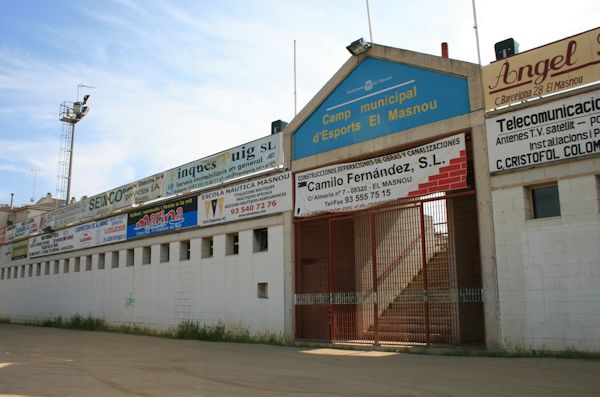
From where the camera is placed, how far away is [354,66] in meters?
16.3

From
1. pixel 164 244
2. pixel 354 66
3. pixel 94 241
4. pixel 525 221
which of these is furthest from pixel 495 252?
pixel 94 241

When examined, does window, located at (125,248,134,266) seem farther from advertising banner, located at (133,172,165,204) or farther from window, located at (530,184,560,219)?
window, located at (530,184,560,219)

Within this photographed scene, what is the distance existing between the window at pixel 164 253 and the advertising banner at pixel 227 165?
2234 mm

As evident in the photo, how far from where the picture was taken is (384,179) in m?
14.9

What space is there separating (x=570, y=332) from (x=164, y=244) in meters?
16.9

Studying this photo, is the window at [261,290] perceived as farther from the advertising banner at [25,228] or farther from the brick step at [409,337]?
the advertising banner at [25,228]

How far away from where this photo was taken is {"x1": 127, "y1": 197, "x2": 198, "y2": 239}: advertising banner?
21953 mm

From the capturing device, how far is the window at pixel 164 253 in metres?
23.4

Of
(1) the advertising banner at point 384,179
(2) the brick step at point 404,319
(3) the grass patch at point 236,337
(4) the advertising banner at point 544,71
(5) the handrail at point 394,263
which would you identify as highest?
(4) the advertising banner at point 544,71

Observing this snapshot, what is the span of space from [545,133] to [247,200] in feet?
34.2

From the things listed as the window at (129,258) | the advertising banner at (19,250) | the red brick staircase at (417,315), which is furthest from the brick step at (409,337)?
the advertising banner at (19,250)

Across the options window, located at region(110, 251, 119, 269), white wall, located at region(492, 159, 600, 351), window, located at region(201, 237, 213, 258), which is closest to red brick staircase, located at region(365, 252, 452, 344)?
white wall, located at region(492, 159, 600, 351)

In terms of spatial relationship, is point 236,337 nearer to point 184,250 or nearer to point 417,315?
point 184,250

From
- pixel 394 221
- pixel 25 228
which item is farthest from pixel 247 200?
pixel 25 228
